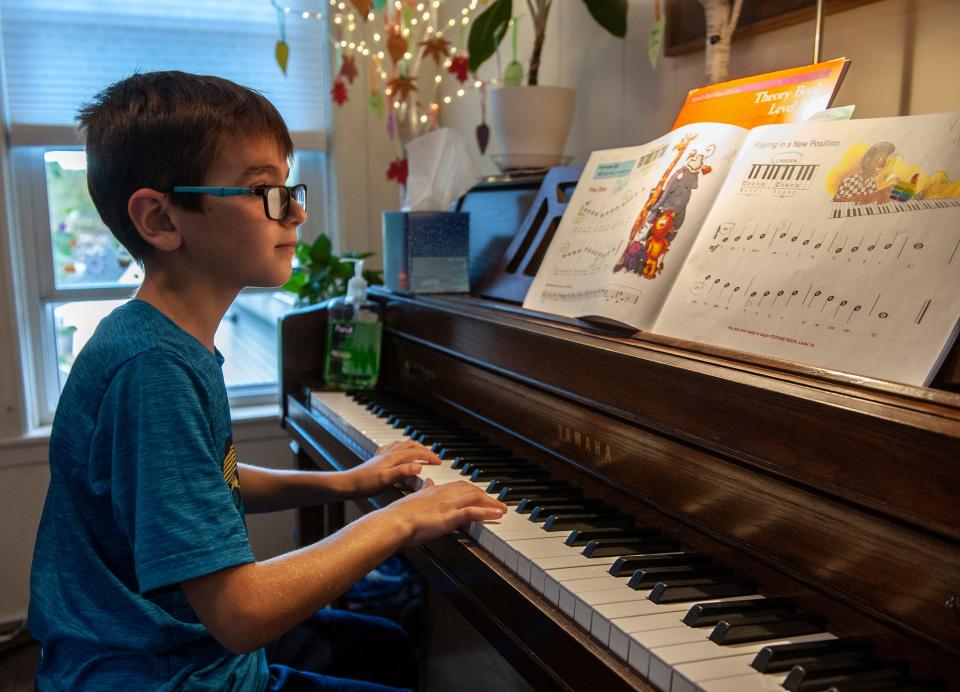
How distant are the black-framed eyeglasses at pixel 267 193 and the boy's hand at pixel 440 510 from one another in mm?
429

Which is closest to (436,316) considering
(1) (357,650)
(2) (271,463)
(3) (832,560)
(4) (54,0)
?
(1) (357,650)

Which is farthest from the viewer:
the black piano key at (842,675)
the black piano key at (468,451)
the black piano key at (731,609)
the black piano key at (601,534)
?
the black piano key at (468,451)

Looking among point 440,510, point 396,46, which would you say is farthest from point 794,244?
point 396,46

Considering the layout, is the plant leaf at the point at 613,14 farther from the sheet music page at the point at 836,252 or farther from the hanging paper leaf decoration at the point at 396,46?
the sheet music page at the point at 836,252

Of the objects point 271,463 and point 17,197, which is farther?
point 271,463

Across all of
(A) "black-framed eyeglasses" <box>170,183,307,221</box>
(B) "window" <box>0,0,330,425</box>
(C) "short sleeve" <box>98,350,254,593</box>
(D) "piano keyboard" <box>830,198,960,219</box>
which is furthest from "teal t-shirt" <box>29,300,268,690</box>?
(B) "window" <box>0,0,330,425</box>

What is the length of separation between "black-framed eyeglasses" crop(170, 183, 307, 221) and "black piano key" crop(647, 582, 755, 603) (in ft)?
2.20

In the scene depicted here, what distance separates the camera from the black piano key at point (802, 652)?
755 millimetres

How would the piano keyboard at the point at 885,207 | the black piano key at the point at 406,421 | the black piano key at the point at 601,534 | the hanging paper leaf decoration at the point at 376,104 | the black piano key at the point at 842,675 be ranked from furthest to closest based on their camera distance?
the hanging paper leaf decoration at the point at 376,104 < the black piano key at the point at 406,421 < the black piano key at the point at 601,534 < the piano keyboard at the point at 885,207 < the black piano key at the point at 842,675

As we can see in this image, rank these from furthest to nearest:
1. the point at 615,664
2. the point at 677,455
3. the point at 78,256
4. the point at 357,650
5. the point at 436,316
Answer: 1. the point at 78,256
2. the point at 436,316
3. the point at 357,650
4. the point at 677,455
5. the point at 615,664

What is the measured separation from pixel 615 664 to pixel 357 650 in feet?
3.04

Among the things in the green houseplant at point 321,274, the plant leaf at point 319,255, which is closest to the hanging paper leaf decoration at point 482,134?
the green houseplant at point 321,274

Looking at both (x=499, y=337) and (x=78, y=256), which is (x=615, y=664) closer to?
(x=499, y=337)

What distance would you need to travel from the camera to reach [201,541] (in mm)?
898
